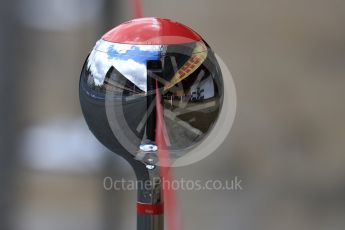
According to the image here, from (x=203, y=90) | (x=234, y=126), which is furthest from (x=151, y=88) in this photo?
(x=234, y=126)

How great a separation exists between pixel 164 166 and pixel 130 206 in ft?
1.84

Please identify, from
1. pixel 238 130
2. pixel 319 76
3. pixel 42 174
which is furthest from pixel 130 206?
pixel 319 76

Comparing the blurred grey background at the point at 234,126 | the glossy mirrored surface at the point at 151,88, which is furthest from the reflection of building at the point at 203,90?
the blurred grey background at the point at 234,126

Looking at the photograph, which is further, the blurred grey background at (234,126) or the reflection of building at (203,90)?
the blurred grey background at (234,126)

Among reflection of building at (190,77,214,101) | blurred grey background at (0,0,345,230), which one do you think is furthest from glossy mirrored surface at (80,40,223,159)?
blurred grey background at (0,0,345,230)

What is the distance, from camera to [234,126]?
58.3 inches

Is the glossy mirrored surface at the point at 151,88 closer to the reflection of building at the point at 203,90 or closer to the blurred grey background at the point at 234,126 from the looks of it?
the reflection of building at the point at 203,90

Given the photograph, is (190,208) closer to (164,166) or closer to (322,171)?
(322,171)

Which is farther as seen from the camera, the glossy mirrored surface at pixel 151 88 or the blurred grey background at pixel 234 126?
the blurred grey background at pixel 234 126

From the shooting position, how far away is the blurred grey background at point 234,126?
145 cm

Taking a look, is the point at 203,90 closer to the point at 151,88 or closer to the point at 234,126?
the point at 151,88

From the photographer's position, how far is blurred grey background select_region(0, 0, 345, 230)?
1454 millimetres

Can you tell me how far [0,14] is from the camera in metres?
1.55

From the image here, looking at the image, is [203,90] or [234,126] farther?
[234,126]
